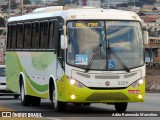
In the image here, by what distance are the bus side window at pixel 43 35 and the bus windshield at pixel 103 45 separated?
215 centimetres

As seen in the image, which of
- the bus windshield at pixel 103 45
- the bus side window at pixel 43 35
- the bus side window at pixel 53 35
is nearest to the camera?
the bus windshield at pixel 103 45

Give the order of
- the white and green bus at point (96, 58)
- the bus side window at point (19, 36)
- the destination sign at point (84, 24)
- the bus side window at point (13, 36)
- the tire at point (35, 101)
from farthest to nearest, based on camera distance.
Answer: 1. the bus side window at point (13, 36)
2. the bus side window at point (19, 36)
3. the tire at point (35, 101)
4. the destination sign at point (84, 24)
5. the white and green bus at point (96, 58)

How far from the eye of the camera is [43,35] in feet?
81.9

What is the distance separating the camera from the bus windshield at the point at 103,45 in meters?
22.3

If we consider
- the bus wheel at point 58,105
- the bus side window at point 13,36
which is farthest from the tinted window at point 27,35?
the bus wheel at point 58,105

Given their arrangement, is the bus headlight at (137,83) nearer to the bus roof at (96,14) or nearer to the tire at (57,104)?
the bus roof at (96,14)

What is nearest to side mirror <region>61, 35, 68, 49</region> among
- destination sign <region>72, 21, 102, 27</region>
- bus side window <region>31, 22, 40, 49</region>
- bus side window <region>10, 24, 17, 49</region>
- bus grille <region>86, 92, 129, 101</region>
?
destination sign <region>72, 21, 102, 27</region>

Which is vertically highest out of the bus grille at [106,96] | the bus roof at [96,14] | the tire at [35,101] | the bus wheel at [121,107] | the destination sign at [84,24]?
the bus roof at [96,14]

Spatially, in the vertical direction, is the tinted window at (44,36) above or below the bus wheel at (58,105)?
above

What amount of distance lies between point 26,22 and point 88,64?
221 inches

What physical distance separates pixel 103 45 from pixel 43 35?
3.09m

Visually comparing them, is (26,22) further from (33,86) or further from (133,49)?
(133,49)

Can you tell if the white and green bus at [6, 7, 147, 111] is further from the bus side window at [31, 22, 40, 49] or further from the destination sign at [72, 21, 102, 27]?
the bus side window at [31, 22, 40, 49]

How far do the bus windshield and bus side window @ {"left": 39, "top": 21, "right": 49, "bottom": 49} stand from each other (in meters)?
2.15
